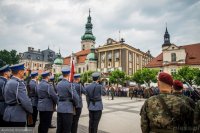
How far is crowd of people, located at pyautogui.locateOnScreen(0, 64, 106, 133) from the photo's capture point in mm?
4730

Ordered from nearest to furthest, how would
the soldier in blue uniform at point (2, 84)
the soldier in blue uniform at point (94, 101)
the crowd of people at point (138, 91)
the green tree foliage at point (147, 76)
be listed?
the soldier in blue uniform at point (2, 84) → the soldier in blue uniform at point (94, 101) → the crowd of people at point (138, 91) → the green tree foliage at point (147, 76)

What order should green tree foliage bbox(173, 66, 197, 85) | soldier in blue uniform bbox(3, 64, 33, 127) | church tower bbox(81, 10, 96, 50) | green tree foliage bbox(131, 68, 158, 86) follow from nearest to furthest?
soldier in blue uniform bbox(3, 64, 33, 127), green tree foliage bbox(173, 66, 197, 85), green tree foliage bbox(131, 68, 158, 86), church tower bbox(81, 10, 96, 50)

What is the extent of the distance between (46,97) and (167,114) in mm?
4635

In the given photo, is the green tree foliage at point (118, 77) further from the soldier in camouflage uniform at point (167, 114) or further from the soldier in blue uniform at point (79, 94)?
the soldier in camouflage uniform at point (167, 114)

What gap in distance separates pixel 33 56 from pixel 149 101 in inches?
4274

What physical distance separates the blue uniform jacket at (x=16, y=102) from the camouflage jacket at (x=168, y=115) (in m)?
2.49

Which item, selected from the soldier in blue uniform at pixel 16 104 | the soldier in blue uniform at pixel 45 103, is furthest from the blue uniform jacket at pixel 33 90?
the soldier in blue uniform at pixel 16 104

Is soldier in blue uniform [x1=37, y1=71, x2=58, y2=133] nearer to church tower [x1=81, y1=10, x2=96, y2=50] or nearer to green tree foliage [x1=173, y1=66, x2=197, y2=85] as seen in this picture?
green tree foliage [x1=173, y1=66, x2=197, y2=85]

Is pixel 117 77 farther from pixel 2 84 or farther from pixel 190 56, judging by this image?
pixel 2 84

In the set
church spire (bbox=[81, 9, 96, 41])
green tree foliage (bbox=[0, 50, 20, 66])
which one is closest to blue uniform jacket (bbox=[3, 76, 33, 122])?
green tree foliage (bbox=[0, 50, 20, 66])

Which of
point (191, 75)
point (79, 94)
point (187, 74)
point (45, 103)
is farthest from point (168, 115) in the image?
point (187, 74)

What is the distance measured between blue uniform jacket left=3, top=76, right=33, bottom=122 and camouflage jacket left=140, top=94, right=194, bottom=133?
8.16 ft

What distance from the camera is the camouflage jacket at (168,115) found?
11.3 ft

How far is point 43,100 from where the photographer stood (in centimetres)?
714
